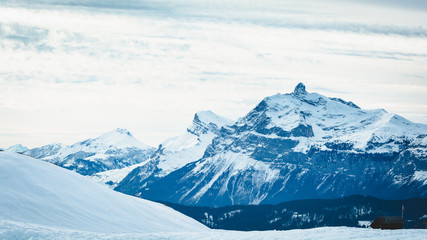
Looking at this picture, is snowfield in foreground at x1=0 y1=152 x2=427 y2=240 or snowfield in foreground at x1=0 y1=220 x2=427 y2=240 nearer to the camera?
snowfield in foreground at x1=0 y1=220 x2=427 y2=240

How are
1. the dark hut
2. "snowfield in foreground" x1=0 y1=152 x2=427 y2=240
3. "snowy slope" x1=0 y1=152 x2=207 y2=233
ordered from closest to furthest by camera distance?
"snowfield in foreground" x1=0 y1=152 x2=427 y2=240
"snowy slope" x1=0 y1=152 x2=207 y2=233
the dark hut

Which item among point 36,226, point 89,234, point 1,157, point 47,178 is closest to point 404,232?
point 89,234

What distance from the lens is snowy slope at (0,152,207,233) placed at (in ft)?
294

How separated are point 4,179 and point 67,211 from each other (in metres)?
11.2

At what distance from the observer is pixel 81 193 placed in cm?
10769

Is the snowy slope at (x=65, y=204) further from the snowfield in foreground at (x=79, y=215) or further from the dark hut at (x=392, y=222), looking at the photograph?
the dark hut at (x=392, y=222)

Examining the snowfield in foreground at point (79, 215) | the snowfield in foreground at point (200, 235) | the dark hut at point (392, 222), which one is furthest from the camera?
the dark hut at point (392, 222)

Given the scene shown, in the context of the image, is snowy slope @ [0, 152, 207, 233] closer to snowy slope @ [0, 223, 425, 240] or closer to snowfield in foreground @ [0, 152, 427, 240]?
snowfield in foreground @ [0, 152, 427, 240]

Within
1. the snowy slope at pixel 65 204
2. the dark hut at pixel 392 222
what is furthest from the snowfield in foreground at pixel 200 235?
the dark hut at pixel 392 222

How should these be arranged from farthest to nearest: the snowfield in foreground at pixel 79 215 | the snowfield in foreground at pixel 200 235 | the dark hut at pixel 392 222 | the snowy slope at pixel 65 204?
the dark hut at pixel 392 222, the snowy slope at pixel 65 204, the snowfield in foreground at pixel 79 215, the snowfield in foreground at pixel 200 235

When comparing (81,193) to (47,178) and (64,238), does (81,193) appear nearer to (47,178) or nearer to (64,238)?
(47,178)

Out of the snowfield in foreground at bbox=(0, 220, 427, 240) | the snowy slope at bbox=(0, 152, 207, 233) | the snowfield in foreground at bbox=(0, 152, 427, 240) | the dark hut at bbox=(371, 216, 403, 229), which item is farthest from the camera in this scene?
the dark hut at bbox=(371, 216, 403, 229)

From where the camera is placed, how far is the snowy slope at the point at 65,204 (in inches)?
3531

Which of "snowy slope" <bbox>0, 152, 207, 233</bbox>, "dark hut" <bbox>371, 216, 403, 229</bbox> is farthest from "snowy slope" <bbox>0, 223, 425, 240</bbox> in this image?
"dark hut" <bbox>371, 216, 403, 229</bbox>
